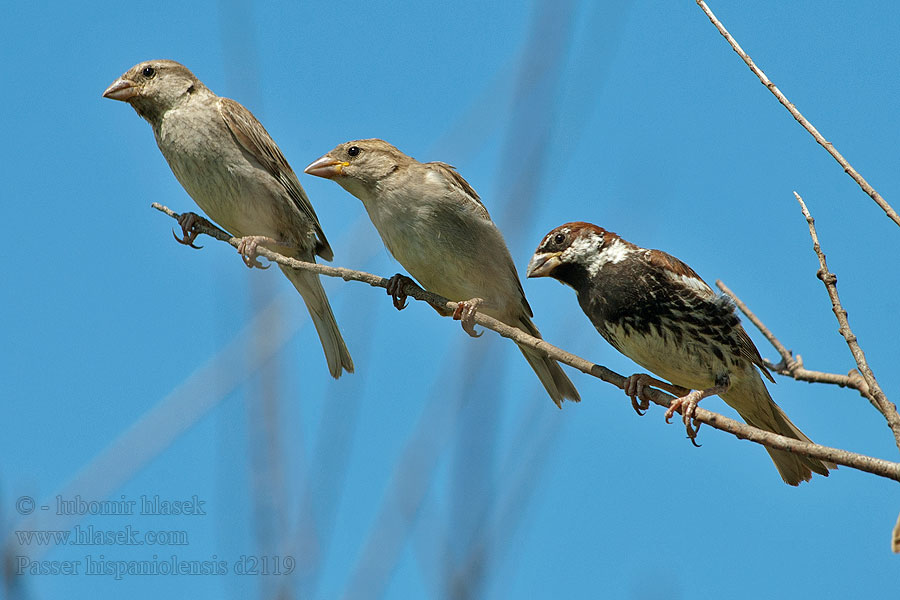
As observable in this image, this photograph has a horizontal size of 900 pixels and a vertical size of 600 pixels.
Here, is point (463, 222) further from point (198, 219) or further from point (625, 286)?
point (198, 219)

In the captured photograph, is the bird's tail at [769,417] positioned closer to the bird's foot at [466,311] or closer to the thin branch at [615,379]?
the thin branch at [615,379]

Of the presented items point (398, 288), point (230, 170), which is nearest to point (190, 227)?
point (230, 170)

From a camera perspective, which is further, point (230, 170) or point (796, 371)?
point (230, 170)

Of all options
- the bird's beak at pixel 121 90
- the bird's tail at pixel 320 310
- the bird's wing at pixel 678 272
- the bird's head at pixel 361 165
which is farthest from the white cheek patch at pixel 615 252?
the bird's beak at pixel 121 90

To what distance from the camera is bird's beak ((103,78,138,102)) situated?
6.98 metres

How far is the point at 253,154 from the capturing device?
6.91 m

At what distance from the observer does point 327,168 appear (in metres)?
6.28

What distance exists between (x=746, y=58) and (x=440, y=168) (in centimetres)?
342

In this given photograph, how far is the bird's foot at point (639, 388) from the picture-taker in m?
4.77

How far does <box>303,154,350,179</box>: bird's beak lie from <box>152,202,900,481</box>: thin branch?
32.1 inches

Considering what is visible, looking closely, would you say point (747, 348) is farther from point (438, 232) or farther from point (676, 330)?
point (438, 232)

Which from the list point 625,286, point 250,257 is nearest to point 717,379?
point 625,286

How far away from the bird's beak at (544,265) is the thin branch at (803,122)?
2496 mm

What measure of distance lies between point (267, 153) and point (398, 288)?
6.04 ft
